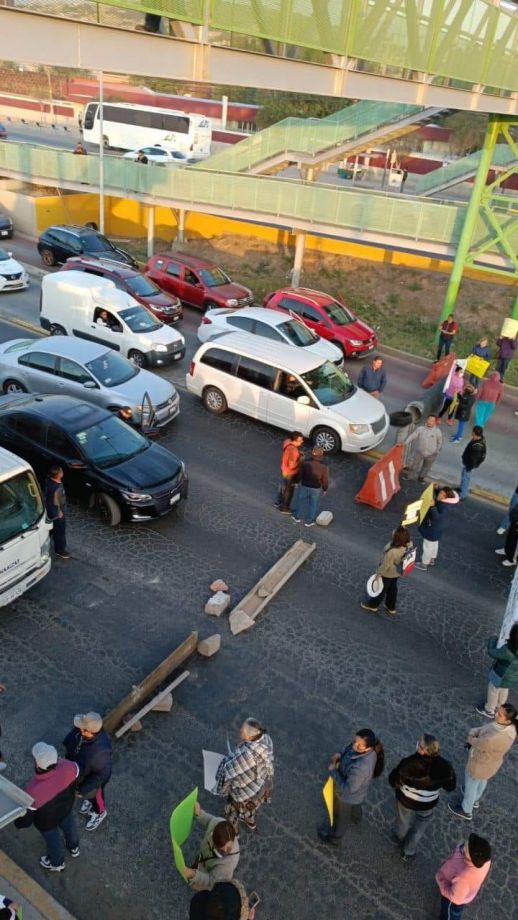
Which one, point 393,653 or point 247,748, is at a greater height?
point 247,748

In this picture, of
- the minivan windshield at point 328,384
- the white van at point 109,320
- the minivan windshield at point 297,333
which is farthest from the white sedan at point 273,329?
the minivan windshield at point 328,384

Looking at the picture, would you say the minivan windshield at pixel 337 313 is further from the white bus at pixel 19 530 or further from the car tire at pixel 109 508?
the white bus at pixel 19 530

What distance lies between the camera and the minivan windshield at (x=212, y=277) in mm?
20323

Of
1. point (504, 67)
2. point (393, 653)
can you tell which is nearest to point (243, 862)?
point (393, 653)

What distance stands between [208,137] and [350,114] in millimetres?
23253

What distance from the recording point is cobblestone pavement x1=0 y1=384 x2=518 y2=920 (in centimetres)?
584

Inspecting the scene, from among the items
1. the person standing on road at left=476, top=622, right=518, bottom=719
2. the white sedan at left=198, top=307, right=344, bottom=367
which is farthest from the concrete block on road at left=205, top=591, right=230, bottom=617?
the white sedan at left=198, top=307, right=344, bottom=367

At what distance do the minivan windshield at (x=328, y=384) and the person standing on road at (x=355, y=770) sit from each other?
802 centimetres

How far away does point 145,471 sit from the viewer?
10.3 metres

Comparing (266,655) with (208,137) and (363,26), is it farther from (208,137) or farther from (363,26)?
(208,137)

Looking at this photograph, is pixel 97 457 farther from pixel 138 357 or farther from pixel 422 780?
→ pixel 422 780

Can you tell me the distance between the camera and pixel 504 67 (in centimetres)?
1578

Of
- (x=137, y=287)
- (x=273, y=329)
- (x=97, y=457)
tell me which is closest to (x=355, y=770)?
(x=97, y=457)

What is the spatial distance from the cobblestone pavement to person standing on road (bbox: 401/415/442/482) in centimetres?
110
